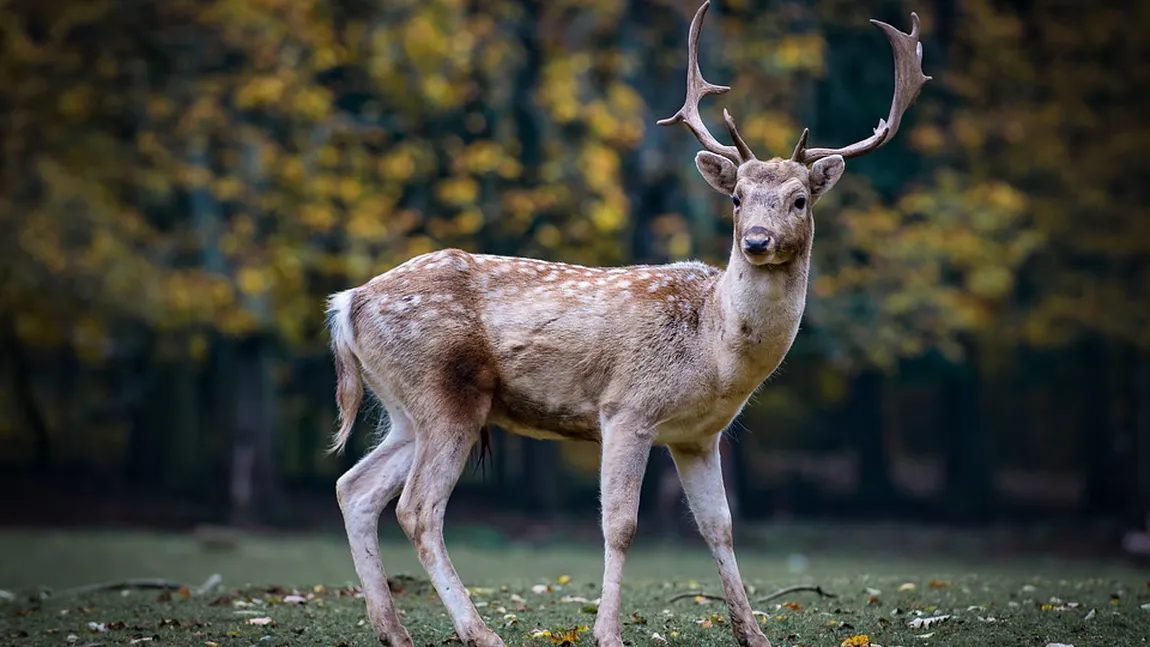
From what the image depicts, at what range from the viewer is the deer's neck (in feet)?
24.1

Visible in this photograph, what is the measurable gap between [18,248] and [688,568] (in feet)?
32.7

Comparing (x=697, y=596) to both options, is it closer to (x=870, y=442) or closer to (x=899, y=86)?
(x=899, y=86)

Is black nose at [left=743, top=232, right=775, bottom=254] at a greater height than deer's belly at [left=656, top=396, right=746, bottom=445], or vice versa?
black nose at [left=743, top=232, right=775, bottom=254]

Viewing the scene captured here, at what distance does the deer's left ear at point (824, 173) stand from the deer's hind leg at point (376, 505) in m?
2.47

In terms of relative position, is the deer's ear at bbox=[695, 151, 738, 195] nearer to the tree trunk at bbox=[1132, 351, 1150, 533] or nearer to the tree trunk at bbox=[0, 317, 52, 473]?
the tree trunk at bbox=[1132, 351, 1150, 533]

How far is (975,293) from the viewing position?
22031 mm

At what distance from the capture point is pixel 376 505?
305 inches

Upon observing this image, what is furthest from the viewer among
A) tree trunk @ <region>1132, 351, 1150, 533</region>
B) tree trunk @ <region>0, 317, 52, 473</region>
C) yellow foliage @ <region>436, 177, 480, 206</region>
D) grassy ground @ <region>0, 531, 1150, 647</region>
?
tree trunk @ <region>0, 317, 52, 473</region>

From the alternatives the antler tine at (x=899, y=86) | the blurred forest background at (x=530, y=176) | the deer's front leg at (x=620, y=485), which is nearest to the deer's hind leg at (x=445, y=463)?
the deer's front leg at (x=620, y=485)

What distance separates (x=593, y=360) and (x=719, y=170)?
1.17 meters

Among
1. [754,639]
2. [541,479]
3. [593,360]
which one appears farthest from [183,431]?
[754,639]

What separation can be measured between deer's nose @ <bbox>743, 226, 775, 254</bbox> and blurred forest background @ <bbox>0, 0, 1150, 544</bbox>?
12.4 meters

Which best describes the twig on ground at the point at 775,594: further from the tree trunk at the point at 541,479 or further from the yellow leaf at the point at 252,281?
the tree trunk at the point at 541,479

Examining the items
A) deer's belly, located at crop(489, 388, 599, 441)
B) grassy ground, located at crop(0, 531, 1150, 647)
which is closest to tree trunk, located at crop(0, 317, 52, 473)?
grassy ground, located at crop(0, 531, 1150, 647)
